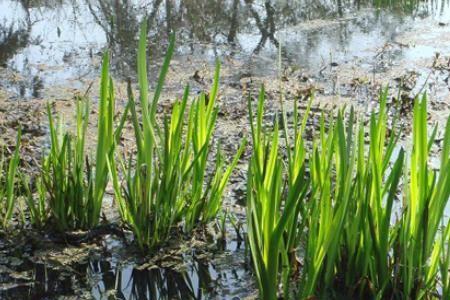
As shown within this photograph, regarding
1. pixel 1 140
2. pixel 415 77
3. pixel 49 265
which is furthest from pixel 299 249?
pixel 415 77

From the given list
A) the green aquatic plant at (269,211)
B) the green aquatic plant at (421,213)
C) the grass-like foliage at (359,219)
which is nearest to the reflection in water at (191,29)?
the green aquatic plant at (269,211)

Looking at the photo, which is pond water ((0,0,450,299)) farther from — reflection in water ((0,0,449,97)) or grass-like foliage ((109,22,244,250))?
grass-like foliage ((109,22,244,250))

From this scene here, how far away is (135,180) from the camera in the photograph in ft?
7.06

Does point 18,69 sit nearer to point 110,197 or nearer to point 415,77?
point 110,197

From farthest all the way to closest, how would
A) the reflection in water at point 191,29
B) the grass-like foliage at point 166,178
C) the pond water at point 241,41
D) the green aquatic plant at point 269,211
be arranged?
the reflection in water at point 191,29 → the pond water at point 241,41 → the grass-like foliage at point 166,178 → the green aquatic plant at point 269,211

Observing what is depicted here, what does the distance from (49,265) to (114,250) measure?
0.22 m

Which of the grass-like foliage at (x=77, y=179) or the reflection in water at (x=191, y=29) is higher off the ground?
the reflection in water at (x=191, y=29)

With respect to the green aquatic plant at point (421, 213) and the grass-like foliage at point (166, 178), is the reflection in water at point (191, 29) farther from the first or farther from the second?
the green aquatic plant at point (421, 213)

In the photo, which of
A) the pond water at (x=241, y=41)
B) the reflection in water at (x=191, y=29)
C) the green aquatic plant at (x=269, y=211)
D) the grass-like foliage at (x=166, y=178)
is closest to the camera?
the green aquatic plant at (x=269, y=211)

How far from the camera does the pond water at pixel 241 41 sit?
435 centimetres

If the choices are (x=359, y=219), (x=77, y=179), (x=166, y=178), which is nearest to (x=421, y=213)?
(x=359, y=219)

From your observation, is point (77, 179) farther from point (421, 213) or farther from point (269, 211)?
point (421, 213)

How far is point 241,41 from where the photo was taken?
5383mm

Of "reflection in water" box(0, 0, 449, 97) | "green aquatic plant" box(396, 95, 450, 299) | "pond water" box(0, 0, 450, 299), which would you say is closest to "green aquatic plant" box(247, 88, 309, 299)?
"green aquatic plant" box(396, 95, 450, 299)
